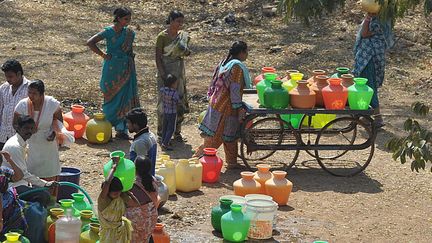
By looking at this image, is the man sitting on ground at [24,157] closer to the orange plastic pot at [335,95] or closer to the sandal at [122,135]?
the orange plastic pot at [335,95]

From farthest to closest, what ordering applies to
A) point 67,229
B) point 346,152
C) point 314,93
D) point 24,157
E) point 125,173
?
1. point 346,152
2. point 314,93
3. point 24,157
4. point 67,229
5. point 125,173

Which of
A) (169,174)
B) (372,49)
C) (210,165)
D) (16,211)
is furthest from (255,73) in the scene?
(16,211)

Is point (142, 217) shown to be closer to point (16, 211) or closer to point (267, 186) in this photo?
point (16, 211)

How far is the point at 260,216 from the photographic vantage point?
30.1 ft

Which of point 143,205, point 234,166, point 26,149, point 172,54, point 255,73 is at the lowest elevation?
point 234,166

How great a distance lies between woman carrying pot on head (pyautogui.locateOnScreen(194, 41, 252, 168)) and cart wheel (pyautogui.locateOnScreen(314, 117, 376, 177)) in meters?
0.93

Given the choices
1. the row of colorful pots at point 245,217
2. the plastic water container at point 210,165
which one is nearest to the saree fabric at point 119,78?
the plastic water container at point 210,165

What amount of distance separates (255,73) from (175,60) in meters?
3.91

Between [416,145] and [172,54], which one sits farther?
[172,54]

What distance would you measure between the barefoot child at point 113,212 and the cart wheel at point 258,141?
370 centimetres

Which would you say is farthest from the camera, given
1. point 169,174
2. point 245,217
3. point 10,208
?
point 169,174

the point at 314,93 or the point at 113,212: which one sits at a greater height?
the point at 314,93

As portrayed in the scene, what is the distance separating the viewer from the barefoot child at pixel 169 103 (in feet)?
38.9

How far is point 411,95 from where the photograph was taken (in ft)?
50.2
